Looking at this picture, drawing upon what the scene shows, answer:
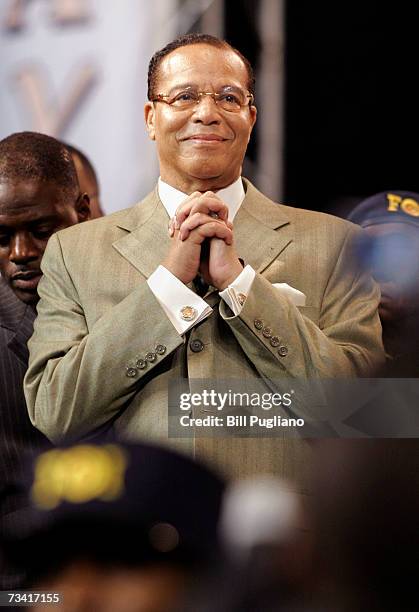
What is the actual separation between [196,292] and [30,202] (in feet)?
1.31

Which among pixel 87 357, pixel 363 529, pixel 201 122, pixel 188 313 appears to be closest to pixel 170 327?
pixel 188 313

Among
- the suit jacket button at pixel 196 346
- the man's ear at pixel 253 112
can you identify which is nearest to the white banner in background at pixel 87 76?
the man's ear at pixel 253 112

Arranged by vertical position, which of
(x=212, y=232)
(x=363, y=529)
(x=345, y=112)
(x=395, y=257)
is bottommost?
(x=363, y=529)

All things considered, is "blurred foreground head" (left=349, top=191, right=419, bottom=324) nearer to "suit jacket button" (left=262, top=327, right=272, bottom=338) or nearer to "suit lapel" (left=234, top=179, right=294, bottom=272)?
"suit lapel" (left=234, top=179, right=294, bottom=272)

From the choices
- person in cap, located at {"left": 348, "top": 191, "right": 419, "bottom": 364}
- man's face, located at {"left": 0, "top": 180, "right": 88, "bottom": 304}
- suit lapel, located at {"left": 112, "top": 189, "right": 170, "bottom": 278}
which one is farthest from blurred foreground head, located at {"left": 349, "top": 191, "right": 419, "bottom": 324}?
man's face, located at {"left": 0, "top": 180, "right": 88, "bottom": 304}

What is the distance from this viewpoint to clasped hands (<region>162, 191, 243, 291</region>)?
8.59 ft

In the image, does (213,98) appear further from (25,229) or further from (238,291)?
(25,229)

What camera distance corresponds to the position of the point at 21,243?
2863 millimetres

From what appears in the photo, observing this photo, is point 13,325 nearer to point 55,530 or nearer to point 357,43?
point 55,530

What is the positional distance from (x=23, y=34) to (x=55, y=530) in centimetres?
94

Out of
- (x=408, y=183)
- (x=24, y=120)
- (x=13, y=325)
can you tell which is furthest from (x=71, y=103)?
(x=408, y=183)

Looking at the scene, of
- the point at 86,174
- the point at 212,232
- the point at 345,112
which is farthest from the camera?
the point at 86,174

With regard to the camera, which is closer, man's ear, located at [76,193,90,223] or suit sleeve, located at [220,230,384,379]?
suit sleeve, located at [220,230,384,379]

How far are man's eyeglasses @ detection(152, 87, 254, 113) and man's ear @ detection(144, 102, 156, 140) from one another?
0.04 metres
